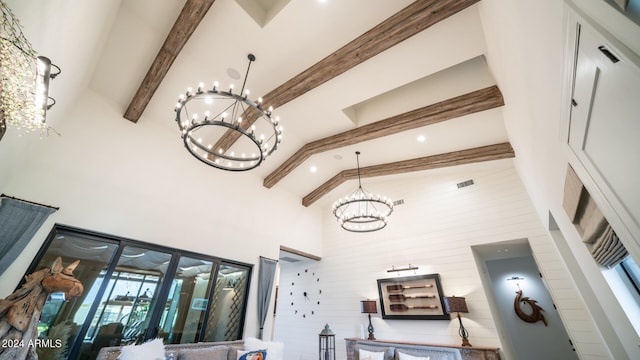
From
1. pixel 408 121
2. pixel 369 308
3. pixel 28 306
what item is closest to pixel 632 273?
pixel 408 121

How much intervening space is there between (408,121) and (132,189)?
5.51 meters

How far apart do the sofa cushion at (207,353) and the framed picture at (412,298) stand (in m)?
3.78

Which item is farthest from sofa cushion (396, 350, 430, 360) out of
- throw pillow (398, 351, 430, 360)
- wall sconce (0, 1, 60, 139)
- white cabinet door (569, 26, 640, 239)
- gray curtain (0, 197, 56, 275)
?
gray curtain (0, 197, 56, 275)

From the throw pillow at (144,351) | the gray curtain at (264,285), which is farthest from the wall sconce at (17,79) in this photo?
the gray curtain at (264,285)

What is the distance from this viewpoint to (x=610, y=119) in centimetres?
136

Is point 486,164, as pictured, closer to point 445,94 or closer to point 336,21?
point 445,94

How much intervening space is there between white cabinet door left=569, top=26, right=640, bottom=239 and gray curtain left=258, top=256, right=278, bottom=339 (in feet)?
19.4

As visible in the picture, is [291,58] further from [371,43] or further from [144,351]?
[144,351]

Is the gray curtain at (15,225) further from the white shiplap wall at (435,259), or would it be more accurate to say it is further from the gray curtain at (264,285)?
the white shiplap wall at (435,259)

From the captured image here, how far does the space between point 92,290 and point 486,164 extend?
8.12 metres

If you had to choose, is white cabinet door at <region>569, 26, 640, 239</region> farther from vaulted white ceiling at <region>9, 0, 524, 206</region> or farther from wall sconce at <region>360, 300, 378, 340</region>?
wall sconce at <region>360, 300, 378, 340</region>

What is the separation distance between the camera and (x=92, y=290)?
3.69 metres

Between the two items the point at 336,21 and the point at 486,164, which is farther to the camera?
the point at 486,164

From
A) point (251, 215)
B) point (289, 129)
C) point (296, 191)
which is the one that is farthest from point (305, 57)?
point (296, 191)
